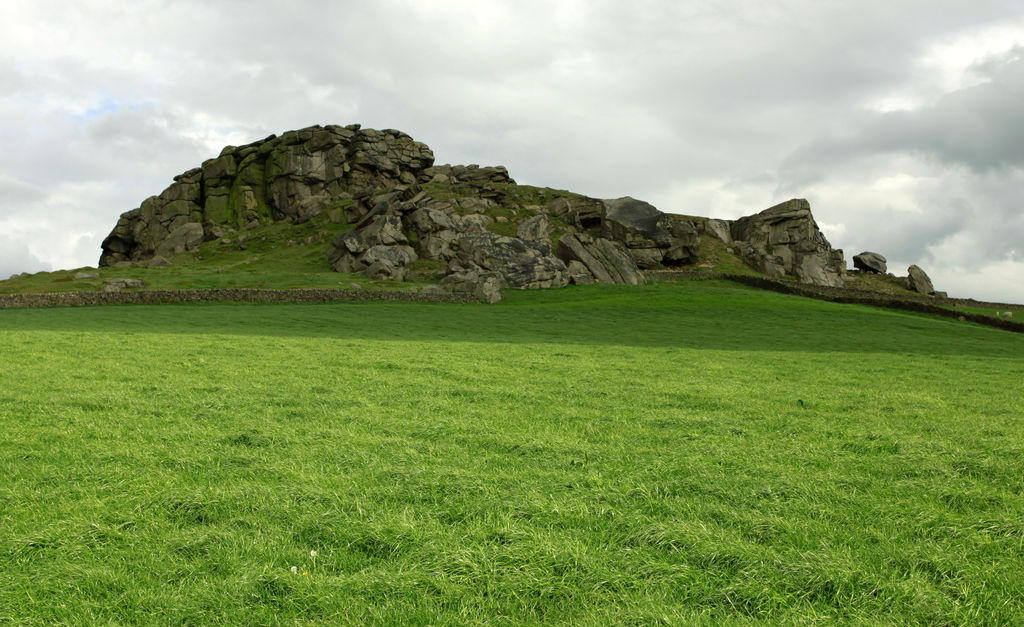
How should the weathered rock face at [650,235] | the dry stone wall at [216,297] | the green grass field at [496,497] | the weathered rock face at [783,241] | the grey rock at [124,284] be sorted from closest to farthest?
the green grass field at [496,497], the dry stone wall at [216,297], the grey rock at [124,284], the weathered rock face at [650,235], the weathered rock face at [783,241]

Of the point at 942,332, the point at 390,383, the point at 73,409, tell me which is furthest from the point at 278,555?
the point at 942,332

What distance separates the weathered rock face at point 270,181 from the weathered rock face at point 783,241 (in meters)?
60.0

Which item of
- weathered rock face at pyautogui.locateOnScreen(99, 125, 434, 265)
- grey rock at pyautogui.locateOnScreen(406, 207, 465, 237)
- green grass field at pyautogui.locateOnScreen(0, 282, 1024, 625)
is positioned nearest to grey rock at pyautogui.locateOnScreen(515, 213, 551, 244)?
grey rock at pyautogui.locateOnScreen(406, 207, 465, 237)

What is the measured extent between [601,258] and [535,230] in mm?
13348

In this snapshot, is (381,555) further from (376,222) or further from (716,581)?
(376,222)

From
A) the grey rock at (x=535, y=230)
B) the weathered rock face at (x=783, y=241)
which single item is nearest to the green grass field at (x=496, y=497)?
the grey rock at (x=535, y=230)

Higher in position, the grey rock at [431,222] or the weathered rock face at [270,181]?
the weathered rock face at [270,181]

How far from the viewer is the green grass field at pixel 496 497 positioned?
178 inches

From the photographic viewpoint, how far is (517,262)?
2379 inches

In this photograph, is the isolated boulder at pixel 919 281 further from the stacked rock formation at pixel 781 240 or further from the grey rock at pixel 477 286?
the grey rock at pixel 477 286

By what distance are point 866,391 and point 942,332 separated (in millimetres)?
27692

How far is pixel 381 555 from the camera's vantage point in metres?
5.12

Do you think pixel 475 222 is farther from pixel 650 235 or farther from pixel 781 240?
pixel 781 240

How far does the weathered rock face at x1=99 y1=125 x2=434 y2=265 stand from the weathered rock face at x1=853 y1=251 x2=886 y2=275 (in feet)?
251
